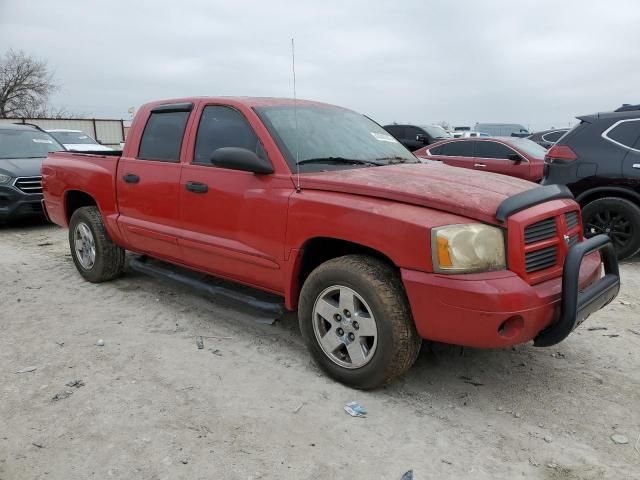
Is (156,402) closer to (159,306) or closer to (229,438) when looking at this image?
(229,438)

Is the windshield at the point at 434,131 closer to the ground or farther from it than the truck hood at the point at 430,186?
farther from it

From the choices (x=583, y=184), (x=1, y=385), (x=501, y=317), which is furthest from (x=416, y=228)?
(x=583, y=184)

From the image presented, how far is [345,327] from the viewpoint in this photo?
3.08 metres

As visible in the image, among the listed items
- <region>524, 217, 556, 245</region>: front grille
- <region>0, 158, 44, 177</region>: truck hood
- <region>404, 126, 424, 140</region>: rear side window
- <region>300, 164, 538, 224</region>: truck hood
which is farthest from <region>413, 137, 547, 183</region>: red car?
<region>524, 217, 556, 245</region>: front grille

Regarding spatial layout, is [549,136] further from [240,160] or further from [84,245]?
[240,160]

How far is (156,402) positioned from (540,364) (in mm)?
2523

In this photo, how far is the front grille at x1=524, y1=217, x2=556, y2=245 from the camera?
2.77 meters

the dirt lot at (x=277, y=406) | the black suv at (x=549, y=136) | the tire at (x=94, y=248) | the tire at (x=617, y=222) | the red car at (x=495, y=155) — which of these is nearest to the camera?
the dirt lot at (x=277, y=406)

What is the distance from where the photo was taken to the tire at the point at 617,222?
582 centimetres

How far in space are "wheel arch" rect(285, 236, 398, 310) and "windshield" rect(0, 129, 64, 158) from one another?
24.9 ft

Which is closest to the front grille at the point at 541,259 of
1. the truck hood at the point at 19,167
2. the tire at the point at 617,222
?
the tire at the point at 617,222

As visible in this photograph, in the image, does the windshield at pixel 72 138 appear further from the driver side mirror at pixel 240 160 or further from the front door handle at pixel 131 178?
the driver side mirror at pixel 240 160

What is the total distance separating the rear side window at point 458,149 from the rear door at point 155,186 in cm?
727

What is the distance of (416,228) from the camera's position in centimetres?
270
